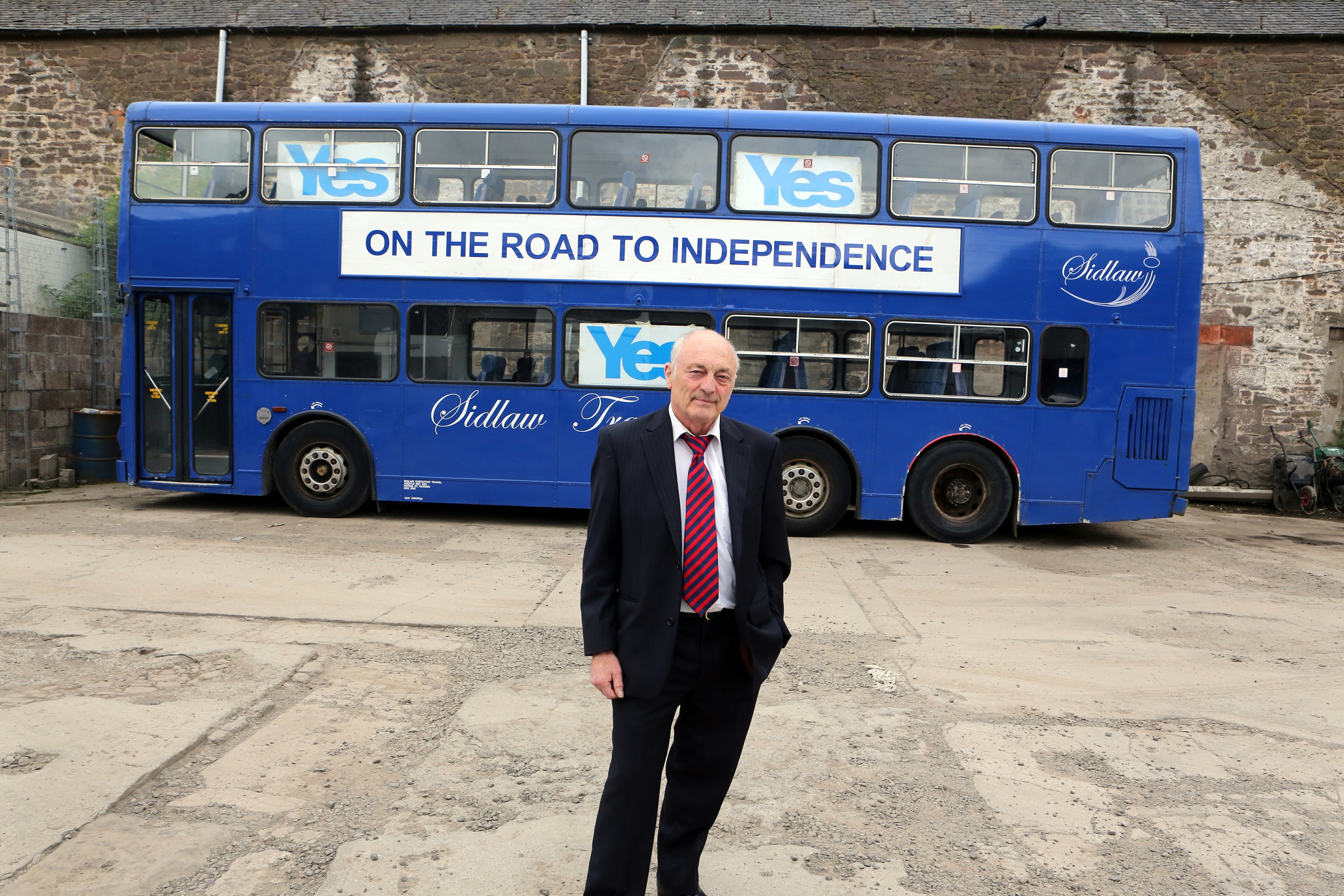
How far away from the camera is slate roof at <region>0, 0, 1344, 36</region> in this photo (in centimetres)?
1534

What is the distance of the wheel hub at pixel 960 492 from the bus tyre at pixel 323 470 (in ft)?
19.3

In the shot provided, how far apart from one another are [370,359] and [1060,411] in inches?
275

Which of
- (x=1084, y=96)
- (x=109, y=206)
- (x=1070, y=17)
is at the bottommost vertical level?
(x=109, y=206)

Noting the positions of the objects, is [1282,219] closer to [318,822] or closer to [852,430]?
[852,430]

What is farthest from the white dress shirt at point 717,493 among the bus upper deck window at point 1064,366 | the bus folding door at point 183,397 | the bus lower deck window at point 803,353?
the bus folding door at point 183,397

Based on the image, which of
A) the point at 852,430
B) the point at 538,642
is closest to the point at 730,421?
the point at 538,642

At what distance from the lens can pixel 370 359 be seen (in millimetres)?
10156

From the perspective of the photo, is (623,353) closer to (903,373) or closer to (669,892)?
(903,373)

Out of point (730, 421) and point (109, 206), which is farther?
point (109, 206)

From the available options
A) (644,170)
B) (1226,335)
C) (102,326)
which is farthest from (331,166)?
(1226,335)

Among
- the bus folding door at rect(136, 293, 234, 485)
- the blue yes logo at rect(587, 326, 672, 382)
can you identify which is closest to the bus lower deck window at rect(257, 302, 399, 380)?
the bus folding door at rect(136, 293, 234, 485)

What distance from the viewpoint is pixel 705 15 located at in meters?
16.0

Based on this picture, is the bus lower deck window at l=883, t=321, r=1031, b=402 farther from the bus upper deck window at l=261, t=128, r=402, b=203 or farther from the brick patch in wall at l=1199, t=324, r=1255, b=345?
the brick patch in wall at l=1199, t=324, r=1255, b=345

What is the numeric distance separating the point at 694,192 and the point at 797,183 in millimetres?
1022
